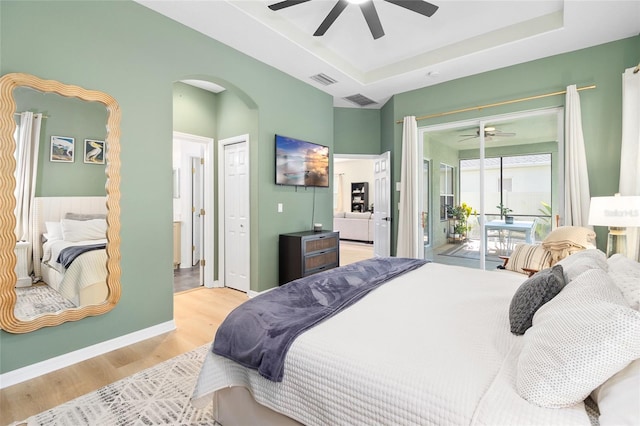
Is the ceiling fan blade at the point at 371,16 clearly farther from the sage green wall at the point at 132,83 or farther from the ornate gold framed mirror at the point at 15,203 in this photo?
the ornate gold framed mirror at the point at 15,203

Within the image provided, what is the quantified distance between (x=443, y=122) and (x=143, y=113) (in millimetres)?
3868

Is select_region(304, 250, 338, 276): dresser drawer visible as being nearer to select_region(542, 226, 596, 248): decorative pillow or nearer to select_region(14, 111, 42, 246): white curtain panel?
select_region(542, 226, 596, 248): decorative pillow

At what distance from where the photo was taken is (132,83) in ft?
8.89

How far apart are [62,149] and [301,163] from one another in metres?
2.66

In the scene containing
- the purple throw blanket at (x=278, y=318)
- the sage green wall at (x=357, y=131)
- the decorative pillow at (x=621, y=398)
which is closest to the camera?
the decorative pillow at (x=621, y=398)

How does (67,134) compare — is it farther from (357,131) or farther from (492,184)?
(492,184)

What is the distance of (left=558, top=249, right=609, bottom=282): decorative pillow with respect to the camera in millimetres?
1620

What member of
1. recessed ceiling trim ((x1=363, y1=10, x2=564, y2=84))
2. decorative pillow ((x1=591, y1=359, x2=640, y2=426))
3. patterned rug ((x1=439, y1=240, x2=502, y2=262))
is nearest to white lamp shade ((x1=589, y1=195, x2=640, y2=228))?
patterned rug ((x1=439, y1=240, x2=502, y2=262))

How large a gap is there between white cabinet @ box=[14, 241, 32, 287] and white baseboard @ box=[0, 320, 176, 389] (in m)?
0.59

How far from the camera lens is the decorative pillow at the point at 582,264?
1.62m

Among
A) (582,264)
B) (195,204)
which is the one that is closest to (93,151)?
(195,204)

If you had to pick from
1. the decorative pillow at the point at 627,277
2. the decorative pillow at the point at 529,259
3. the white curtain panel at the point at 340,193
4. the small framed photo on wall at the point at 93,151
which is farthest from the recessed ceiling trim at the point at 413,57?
the white curtain panel at the point at 340,193

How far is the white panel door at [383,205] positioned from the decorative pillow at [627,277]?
134 inches

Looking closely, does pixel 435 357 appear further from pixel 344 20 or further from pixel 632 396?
pixel 344 20
